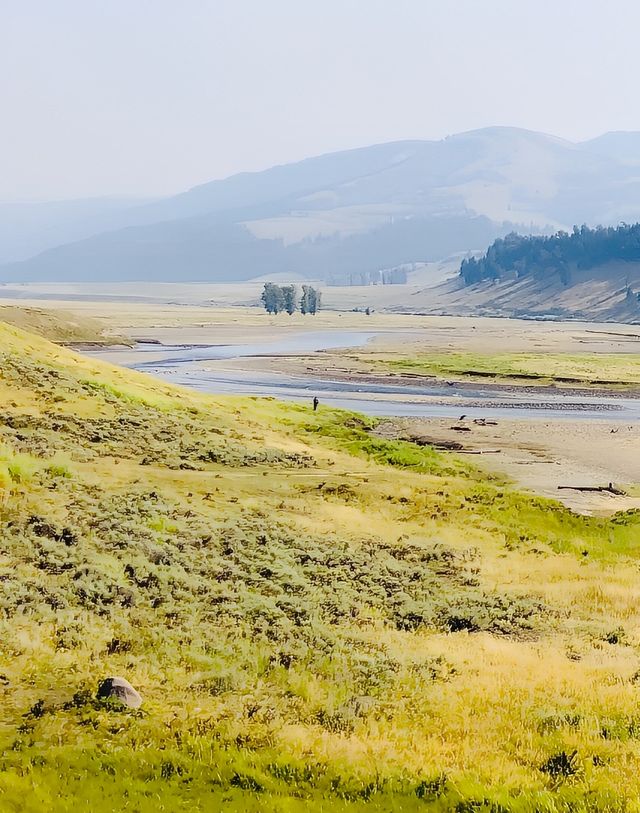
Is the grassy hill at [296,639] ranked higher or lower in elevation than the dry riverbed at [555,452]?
higher

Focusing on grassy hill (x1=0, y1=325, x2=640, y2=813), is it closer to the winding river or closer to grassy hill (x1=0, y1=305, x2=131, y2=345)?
the winding river

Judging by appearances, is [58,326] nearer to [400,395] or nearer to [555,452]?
[400,395]

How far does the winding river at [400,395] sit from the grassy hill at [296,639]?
3795 centimetres

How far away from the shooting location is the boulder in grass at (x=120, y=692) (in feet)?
52.5

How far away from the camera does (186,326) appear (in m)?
199

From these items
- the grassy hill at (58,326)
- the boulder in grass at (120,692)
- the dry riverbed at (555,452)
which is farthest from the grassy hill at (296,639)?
the grassy hill at (58,326)

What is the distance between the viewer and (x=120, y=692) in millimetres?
16109

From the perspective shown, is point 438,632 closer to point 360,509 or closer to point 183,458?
point 360,509

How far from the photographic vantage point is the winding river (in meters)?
76.7

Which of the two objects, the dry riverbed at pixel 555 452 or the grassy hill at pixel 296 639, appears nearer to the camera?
the grassy hill at pixel 296 639

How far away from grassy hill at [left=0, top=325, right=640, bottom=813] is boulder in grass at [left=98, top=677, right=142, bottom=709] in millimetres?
253

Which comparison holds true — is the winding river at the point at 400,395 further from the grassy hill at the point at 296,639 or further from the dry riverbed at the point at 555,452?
the grassy hill at the point at 296,639

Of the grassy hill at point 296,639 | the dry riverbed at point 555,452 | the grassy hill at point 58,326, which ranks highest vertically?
the grassy hill at point 58,326

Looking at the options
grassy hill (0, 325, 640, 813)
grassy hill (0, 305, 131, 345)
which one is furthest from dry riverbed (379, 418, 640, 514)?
grassy hill (0, 305, 131, 345)
